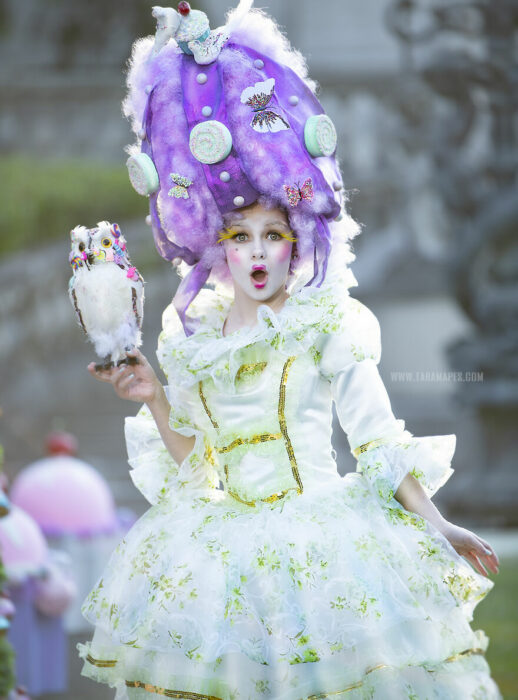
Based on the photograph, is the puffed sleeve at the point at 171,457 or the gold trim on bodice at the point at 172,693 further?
the puffed sleeve at the point at 171,457

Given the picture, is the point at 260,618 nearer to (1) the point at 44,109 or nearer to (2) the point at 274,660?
(2) the point at 274,660

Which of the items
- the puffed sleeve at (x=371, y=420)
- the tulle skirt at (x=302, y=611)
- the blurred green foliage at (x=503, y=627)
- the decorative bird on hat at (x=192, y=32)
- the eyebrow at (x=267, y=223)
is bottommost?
the blurred green foliage at (x=503, y=627)

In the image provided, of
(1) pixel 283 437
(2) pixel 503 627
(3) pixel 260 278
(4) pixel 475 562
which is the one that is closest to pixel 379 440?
(1) pixel 283 437

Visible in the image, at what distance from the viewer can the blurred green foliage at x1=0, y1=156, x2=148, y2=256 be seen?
32.1 feet

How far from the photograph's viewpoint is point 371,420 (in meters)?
2.32

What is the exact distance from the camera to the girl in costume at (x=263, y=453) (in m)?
2.16

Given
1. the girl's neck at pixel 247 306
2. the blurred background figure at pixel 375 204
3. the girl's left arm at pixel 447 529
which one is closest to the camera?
the girl's left arm at pixel 447 529

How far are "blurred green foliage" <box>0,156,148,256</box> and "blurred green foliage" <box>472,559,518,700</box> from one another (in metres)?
4.81

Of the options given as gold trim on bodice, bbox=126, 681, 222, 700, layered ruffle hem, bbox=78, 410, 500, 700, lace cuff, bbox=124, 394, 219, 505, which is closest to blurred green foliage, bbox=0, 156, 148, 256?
lace cuff, bbox=124, 394, 219, 505

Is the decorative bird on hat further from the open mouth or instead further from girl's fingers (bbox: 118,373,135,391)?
girl's fingers (bbox: 118,373,135,391)

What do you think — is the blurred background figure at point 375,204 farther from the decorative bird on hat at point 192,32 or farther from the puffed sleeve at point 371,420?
the decorative bird on hat at point 192,32

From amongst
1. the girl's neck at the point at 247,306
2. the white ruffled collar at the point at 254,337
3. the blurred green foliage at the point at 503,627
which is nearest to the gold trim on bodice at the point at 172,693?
the white ruffled collar at the point at 254,337

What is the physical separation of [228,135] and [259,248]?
24 cm

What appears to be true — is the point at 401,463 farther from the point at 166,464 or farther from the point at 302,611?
the point at 166,464
